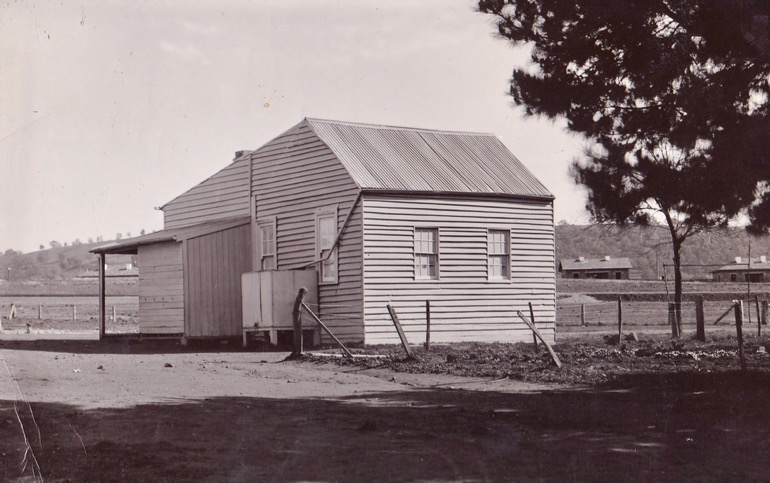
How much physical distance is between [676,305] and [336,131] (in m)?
10.2

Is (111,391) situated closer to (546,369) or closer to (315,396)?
(315,396)

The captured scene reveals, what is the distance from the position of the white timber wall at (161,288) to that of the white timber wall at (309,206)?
2.36 metres

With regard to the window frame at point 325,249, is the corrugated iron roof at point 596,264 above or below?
above

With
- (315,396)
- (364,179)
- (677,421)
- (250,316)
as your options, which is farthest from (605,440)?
(250,316)

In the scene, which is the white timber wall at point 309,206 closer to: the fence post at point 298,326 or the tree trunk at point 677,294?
the fence post at point 298,326

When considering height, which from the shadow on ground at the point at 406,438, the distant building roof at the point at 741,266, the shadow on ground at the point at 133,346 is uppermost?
the distant building roof at the point at 741,266

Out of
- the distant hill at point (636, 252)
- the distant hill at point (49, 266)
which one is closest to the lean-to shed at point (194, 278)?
the distant hill at point (636, 252)

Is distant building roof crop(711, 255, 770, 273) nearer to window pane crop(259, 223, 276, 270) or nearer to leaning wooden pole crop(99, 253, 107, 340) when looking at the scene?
window pane crop(259, 223, 276, 270)

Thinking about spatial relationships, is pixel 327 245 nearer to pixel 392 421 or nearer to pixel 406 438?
pixel 392 421

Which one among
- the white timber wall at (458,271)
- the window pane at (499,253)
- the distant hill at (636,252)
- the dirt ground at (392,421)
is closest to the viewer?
the dirt ground at (392,421)

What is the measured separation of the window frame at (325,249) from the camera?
23.0 meters

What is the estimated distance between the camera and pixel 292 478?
23.0 feet

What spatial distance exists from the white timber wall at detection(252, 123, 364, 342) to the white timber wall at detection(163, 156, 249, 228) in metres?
0.71

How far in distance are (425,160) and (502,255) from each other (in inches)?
130
